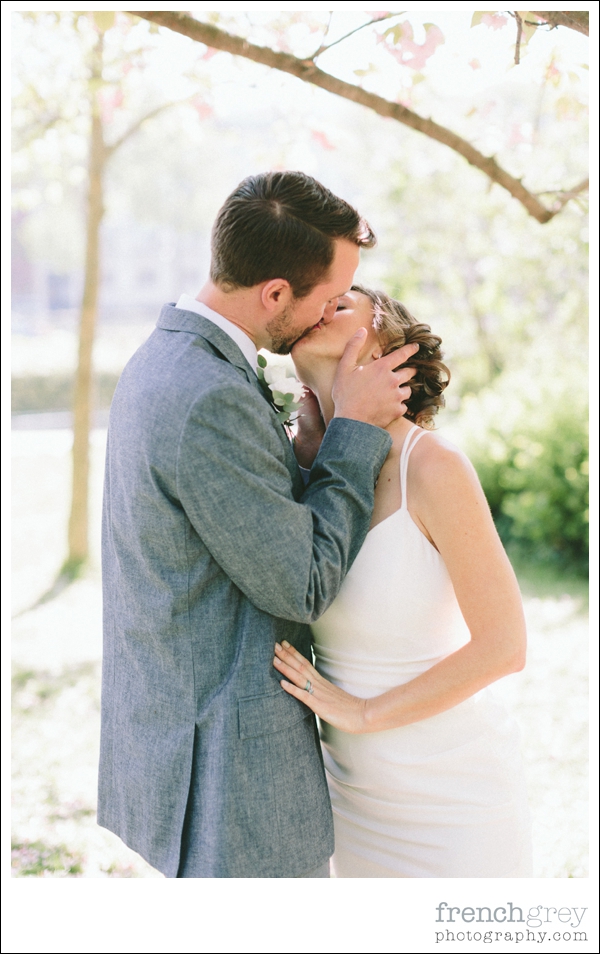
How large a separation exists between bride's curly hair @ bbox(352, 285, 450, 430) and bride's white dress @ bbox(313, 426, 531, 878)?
0.82ft

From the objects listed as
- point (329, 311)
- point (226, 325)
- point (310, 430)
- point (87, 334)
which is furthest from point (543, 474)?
point (226, 325)

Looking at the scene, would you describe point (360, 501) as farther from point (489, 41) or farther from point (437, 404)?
point (489, 41)

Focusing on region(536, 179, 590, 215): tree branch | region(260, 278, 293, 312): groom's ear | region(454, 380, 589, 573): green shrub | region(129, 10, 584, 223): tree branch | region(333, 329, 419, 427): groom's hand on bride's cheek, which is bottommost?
region(454, 380, 589, 573): green shrub

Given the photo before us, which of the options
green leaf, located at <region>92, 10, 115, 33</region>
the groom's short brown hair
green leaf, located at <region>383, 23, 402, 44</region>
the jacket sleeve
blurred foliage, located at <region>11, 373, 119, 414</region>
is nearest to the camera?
the jacket sleeve

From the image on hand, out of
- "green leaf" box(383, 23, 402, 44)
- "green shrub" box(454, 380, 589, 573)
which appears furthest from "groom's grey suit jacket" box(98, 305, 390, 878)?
"green shrub" box(454, 380, 589, 573)

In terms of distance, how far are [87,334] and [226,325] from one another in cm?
587

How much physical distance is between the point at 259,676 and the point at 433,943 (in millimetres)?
956

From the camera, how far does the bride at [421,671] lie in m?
1.99

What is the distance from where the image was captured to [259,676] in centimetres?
186

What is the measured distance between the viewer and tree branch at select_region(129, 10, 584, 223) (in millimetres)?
2518

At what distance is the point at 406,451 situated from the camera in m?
2.07

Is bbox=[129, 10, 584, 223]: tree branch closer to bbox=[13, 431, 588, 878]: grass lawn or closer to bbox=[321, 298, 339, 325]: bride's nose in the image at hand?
bbox=[321, 298, 339, 325]: bride's nose

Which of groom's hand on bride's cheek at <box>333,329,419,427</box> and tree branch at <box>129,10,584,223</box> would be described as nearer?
groom's hand on bride's cheek at <box>333,329,419,427</box>

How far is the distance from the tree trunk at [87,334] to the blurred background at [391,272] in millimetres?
21
